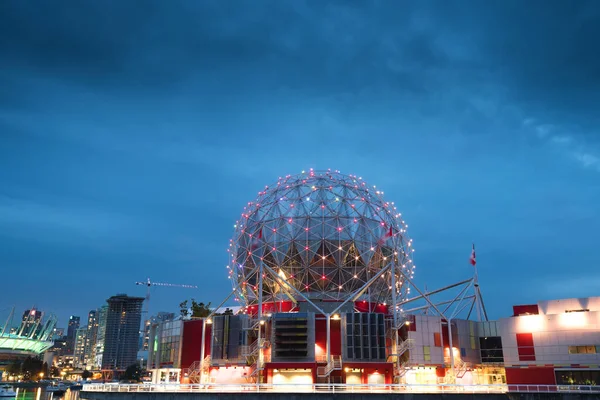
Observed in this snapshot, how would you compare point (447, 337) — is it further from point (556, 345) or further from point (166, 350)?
point (166, 350)

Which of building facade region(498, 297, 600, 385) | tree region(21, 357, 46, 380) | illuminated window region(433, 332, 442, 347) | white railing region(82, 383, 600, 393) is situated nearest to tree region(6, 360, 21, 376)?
tree region(21, 357, 46, 380)

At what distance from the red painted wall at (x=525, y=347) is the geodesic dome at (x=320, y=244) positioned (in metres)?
12.6

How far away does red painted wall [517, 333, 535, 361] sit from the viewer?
49938mm

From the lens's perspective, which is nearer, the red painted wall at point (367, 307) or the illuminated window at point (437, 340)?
the illuminated window at point (437, 340)

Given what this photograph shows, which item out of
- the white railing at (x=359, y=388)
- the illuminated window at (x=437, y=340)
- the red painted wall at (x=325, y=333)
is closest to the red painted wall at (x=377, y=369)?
the red painted wall at (x=325, y=333)

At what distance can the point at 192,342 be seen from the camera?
5256cm

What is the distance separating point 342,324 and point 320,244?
887 cm

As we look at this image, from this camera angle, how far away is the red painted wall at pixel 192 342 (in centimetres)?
5175

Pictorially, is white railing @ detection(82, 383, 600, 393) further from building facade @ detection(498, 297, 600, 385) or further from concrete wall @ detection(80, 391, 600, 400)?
building facade @ detection(498, 297, 600, 385)

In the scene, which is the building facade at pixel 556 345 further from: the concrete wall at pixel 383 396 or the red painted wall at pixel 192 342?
the red painted wall at pixel 192 342

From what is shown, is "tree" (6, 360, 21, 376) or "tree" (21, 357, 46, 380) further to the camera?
"tree" (21, 357, 46, 380)

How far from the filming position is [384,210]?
57531 millimetres

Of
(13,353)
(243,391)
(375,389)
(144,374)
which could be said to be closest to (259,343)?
(243,391)

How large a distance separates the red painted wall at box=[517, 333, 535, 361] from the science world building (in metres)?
0.10
